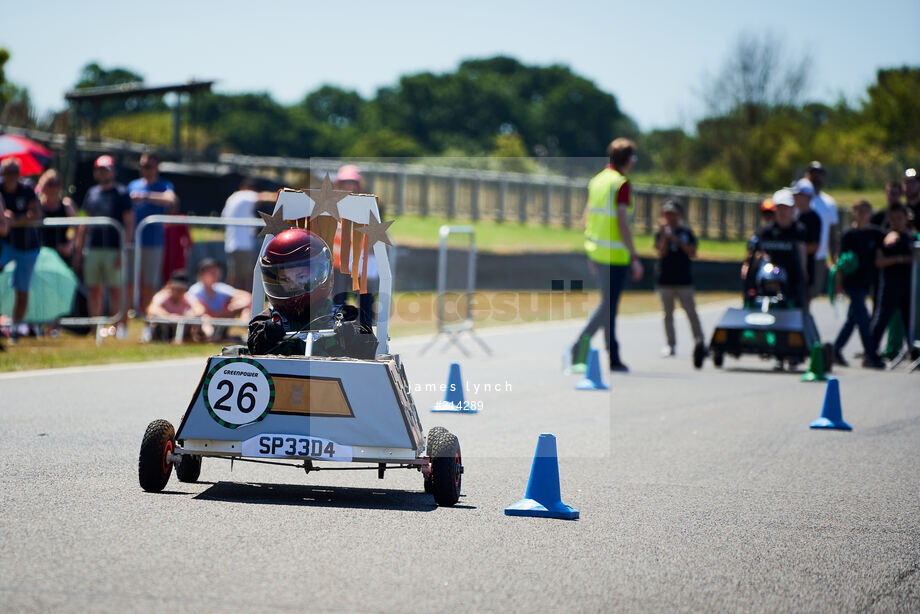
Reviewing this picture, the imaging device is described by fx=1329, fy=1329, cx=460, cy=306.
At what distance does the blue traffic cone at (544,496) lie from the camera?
644 centimetres

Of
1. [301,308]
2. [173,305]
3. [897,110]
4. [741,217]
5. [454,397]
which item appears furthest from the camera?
[897,110]

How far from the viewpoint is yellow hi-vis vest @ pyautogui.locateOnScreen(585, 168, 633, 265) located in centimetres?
1418

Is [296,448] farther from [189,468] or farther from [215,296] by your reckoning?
[215,296]

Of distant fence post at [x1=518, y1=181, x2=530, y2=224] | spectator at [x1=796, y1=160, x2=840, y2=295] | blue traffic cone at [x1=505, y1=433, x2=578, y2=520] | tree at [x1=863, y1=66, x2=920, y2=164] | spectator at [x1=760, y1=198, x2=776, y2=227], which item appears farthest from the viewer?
tree at [x1=863, y1=66, x2=920, y2=164]

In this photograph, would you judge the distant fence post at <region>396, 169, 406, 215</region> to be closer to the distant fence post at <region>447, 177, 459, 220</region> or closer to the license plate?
the distant fence post at <region>447, 177, 459, 220</region>

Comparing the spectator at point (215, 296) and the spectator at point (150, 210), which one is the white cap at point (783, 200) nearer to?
the spectator at point (215, 296)

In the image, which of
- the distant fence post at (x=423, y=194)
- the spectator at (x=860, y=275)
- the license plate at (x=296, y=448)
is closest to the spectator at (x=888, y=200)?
the spectator at (x=860, y=275)

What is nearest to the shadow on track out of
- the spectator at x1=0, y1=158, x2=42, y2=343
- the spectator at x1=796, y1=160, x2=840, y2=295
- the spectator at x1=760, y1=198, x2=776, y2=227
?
the spectator at x1=0, y1=158, x2=42, y2=343

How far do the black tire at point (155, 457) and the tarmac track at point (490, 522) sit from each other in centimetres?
Result: 10

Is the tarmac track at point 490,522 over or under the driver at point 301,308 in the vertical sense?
under

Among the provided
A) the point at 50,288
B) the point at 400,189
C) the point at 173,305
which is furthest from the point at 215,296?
the point at 400,189

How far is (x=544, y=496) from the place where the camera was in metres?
6.52

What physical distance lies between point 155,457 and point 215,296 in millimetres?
9749

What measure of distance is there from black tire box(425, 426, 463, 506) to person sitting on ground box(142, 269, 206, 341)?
32.3 ft
